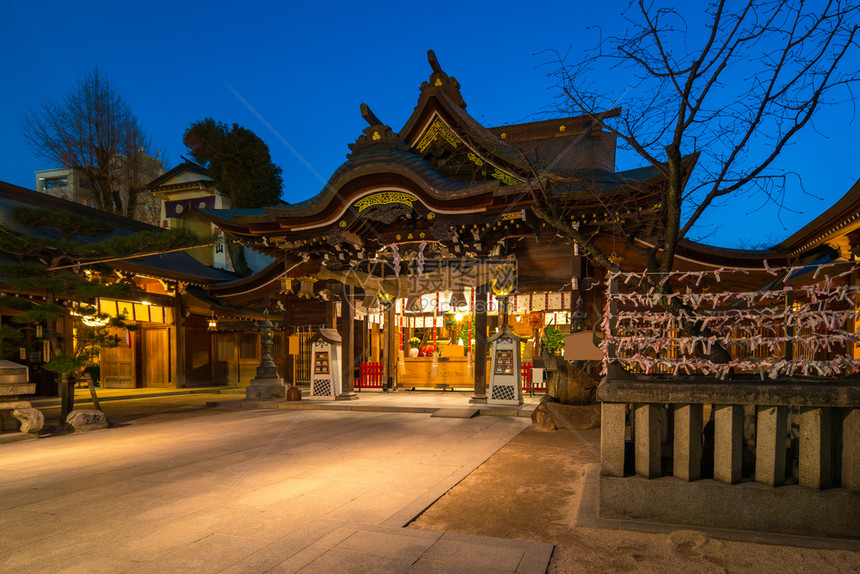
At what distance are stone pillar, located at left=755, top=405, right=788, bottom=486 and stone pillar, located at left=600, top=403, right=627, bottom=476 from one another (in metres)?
1.07

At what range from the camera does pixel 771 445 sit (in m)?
4.01

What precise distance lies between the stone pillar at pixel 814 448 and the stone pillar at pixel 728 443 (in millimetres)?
441

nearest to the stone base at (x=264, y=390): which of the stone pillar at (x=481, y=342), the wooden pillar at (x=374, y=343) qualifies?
the wooden pillar at (x=374, y=343)

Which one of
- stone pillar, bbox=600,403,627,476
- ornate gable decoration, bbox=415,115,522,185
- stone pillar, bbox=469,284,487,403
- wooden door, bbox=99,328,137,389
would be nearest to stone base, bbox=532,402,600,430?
stone pillar, bbox=469,284,487,403

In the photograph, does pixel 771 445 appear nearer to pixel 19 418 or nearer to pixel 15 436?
pixel 15 436

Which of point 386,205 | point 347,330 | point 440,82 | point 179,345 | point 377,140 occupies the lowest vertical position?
point 179,345

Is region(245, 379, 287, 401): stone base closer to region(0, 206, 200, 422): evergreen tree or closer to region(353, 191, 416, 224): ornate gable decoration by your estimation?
region(0, 206, 200, 422): evergreen tree

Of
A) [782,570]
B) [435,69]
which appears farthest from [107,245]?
[782,570]

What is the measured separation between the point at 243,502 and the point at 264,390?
9.16m

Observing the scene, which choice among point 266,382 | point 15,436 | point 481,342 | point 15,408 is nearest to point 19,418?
point 15,408

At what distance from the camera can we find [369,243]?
13.7 meters

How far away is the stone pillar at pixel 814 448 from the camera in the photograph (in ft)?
12.7

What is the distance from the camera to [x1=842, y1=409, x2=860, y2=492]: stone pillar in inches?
150

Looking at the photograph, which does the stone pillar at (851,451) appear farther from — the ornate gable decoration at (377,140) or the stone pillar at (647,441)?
the ornate gable decoration at (377,140)
